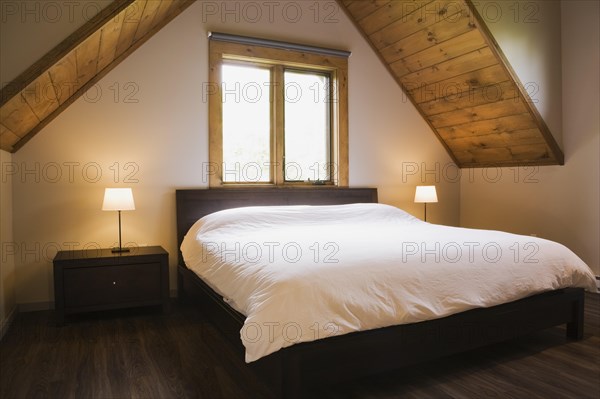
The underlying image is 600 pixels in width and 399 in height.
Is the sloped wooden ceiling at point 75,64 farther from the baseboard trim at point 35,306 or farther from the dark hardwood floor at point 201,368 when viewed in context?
the dark hardwood floor at point 201,368

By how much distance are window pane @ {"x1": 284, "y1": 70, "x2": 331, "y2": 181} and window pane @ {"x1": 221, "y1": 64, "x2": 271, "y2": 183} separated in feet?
0.69

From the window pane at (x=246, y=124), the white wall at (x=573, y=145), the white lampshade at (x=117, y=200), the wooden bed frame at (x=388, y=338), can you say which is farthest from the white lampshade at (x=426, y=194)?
the white lampshade at (x=117, y=200)

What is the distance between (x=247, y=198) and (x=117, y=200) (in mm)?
1083

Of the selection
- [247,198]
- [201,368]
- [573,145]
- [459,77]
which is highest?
[459,77]

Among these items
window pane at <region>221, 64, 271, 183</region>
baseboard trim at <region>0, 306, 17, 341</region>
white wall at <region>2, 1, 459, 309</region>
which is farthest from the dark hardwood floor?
window pane at <region>221, 64, 271, 183</region>

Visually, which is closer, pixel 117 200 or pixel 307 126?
pixel 117 200

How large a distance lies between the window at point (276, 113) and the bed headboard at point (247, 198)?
158mm

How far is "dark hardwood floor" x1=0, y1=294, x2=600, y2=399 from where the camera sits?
2.10 metres

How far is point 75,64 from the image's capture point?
2736 millimetres

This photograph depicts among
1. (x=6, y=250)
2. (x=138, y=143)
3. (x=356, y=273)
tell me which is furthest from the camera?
(x=138, y=143)

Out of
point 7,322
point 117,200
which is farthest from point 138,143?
point 7,322

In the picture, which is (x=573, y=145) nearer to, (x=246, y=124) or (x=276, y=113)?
(x=276, y=113)

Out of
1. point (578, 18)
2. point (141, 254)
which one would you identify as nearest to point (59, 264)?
point (141, 254)

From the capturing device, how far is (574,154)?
13.6ft
